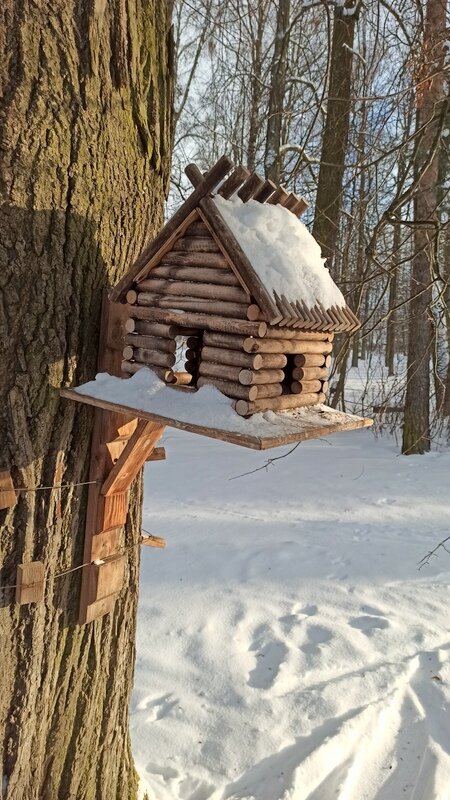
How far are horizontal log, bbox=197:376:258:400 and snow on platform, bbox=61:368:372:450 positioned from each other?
2cm

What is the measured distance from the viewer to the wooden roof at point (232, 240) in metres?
1.29

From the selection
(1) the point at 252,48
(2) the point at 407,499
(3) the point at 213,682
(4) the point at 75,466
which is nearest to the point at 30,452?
(4) the point at 75,466

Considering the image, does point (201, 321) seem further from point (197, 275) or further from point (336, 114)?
point (336, 114)

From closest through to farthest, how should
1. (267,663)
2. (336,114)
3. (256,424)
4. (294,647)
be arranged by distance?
(256,424) → (267,663) → (294,647) → (336,114)

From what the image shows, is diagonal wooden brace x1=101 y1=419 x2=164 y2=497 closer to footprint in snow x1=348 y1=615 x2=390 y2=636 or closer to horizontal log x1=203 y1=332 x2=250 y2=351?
horizontal log x1=203 y1=332 x2=250 y2=351

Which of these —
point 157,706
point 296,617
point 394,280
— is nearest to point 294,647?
point 296,617

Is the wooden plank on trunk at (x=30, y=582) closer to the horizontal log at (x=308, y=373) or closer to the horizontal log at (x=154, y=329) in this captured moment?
the horizontal log at (x=154, y=329)

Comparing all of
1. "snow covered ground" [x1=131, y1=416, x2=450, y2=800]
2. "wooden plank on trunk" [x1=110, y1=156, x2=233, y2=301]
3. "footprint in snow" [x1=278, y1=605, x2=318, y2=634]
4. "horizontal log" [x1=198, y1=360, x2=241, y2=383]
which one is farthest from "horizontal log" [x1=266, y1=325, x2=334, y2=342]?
"footprint in snow" [x1=278, y1=605, x2=318, y2=634]

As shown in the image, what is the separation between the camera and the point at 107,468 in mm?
1644

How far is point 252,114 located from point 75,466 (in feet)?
27.7

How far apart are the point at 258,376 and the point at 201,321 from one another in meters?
0.21

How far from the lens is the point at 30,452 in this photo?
4.88ft

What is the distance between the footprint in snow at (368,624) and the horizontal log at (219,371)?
9.20ft

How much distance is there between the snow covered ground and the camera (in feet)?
8.35
